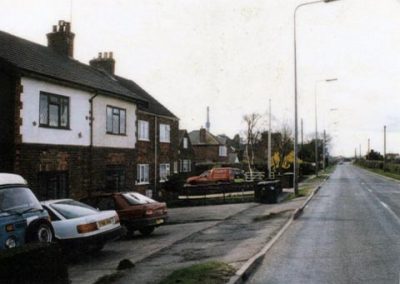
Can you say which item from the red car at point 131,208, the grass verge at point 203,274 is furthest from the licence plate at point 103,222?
the grass verge at point 203,274

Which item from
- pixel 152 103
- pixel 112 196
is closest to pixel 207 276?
pixel 112 196

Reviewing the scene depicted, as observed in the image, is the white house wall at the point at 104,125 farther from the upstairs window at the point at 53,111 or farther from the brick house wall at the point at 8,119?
the brick house wall at the point at 8,119

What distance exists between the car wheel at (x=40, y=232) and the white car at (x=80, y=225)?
0.73 meters

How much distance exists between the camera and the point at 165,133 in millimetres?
37375

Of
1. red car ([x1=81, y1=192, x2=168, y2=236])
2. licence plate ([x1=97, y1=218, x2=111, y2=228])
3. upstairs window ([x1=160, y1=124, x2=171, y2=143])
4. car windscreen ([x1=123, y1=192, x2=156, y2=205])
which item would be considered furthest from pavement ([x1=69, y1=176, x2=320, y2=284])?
upstairs window ([x1=160, y1=124, x2=171, y2=143])

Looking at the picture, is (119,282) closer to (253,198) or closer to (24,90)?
(24,90)

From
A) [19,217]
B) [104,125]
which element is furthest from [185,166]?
[19,217]

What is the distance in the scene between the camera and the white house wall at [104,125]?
23266 mm

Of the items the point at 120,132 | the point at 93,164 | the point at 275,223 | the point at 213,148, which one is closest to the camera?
the point at 275,223

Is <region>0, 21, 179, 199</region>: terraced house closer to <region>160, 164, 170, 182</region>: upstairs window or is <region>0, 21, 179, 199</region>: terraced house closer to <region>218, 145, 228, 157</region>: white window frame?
<region>160, 164, 170, 182</region>: upstairs window

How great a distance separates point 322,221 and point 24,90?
36.8 feet

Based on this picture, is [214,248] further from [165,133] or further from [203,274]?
[165,133]

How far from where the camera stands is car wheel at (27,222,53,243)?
10805 millimetres

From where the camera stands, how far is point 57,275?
25.2 feet
